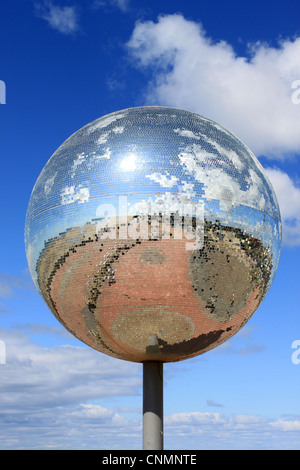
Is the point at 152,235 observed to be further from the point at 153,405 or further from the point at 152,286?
the point at 153,405

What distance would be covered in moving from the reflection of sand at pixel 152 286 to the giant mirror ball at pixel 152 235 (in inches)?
0.9

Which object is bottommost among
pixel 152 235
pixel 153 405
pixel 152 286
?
pixel 153 405

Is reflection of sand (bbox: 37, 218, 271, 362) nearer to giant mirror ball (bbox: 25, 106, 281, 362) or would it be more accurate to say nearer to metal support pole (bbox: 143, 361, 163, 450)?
giant mirror ball (bbox: 25, 106, 281, 362)

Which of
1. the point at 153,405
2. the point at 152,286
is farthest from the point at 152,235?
the point at 153,405

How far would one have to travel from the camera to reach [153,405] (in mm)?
14484

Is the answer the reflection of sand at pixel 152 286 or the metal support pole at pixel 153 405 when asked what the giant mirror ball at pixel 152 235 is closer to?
the reflection of sand at pixel 152 286

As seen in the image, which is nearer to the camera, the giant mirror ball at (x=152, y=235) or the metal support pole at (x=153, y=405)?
the giant mirror ball at (x=152, y=235)

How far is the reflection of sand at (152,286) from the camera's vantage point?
41.1 feet

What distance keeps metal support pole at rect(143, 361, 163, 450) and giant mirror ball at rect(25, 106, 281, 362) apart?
0.57m

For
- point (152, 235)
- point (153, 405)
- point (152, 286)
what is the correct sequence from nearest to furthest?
point (152, 235)
point (152, 286)
point (153, 405)

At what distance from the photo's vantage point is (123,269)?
12.6 m

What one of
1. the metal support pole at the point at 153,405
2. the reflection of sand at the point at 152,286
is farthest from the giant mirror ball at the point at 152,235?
the metal support pole at the point at 153,405

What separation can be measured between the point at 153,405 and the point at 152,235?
4.58 m
